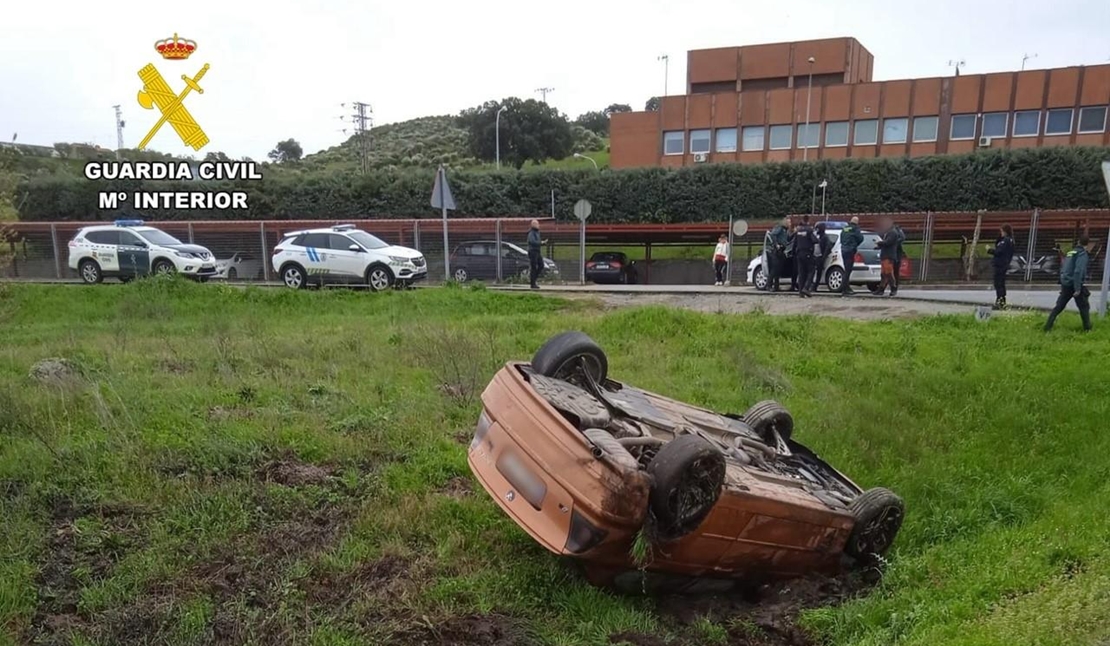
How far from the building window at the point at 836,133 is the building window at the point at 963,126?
5368 mm

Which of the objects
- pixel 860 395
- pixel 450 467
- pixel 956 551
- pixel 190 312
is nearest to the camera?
pixel 956 551

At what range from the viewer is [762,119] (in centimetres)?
4222

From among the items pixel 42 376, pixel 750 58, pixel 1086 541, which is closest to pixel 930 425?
pixel 1086 541

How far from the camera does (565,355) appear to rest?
15.2 feet

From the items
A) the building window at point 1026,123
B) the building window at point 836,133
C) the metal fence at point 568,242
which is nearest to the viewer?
the metal fence at point 568,242

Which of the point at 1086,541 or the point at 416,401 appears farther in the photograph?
the point at 416,401

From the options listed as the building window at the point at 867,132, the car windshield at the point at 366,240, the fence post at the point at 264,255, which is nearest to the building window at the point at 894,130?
the building window at the point at 867,132

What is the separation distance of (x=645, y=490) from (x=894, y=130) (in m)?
42.4

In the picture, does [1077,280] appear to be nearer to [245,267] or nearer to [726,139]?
[245,267]

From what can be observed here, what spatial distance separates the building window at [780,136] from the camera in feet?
137

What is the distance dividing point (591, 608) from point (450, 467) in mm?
1936

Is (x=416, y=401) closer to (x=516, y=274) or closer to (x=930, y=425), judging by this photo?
(x=930, y=425)

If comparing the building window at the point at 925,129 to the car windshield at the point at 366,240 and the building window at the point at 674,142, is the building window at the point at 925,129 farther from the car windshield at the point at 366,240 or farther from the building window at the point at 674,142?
the car windshield at the point at 366,240

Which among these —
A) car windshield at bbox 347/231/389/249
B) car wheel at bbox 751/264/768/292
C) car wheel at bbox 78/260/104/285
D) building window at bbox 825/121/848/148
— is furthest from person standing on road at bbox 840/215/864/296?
building window at bbox 825/121/848/148
